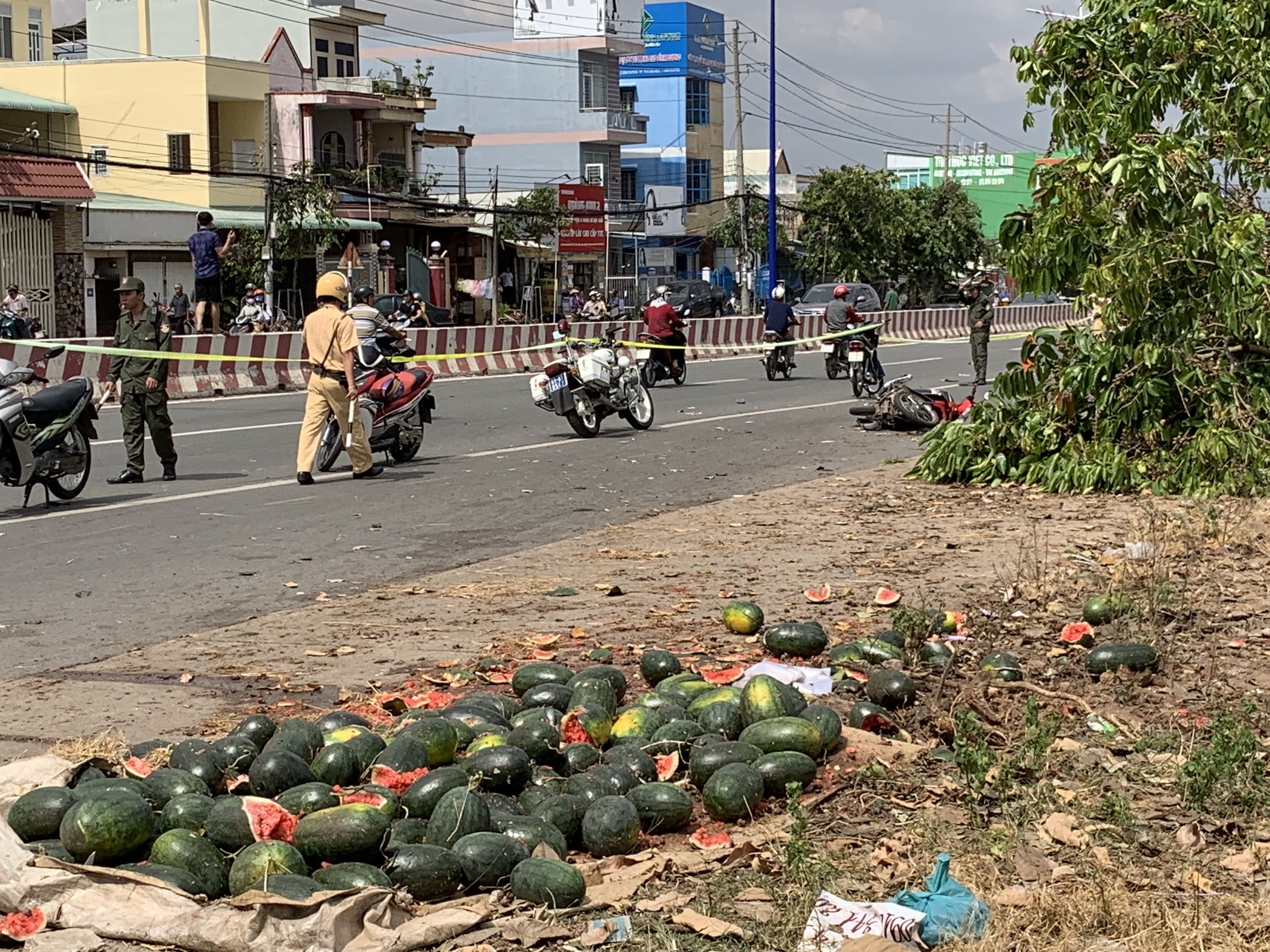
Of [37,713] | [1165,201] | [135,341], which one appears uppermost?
[1165,201]

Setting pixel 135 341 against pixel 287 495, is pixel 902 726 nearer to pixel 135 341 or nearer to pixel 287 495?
pixel 287 495

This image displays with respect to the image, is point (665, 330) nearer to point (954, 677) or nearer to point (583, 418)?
point (583, 418)

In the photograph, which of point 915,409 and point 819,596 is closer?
point 819,596

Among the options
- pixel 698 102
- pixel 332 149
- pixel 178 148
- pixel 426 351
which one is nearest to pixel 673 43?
pixel 698 102

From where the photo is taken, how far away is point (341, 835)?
4469 millimetres

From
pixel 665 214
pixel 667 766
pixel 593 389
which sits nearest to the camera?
pixel 667 766

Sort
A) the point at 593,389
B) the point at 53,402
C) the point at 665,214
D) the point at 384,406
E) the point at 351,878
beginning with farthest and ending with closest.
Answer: the point at 665,214 → the point at 593,389 → the point at 384,406 → the point at 53,402 → the point at 351,878

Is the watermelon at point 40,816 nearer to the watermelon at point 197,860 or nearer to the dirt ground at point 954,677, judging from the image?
the watermelon at point 197,860

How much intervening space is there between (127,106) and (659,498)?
1754 inches

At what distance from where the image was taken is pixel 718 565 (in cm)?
980

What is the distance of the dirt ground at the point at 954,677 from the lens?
439cm

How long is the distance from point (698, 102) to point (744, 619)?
285 feet

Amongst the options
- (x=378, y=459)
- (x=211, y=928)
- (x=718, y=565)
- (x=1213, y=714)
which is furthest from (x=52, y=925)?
(x=378, y=459)

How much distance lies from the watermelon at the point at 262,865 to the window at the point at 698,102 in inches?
3477
